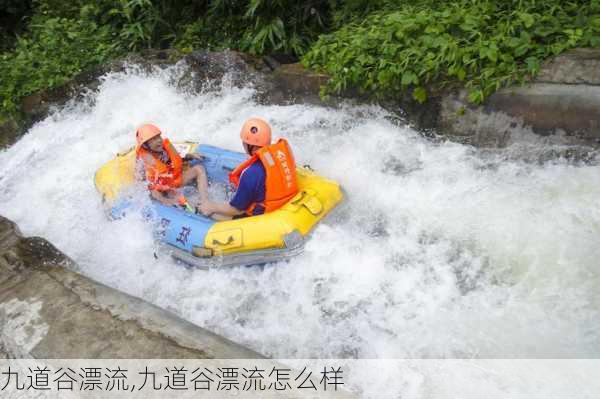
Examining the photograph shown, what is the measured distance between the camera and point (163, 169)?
4617mm

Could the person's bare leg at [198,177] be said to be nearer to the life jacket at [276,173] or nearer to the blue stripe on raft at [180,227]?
the blue stripe on raft at [180,227]

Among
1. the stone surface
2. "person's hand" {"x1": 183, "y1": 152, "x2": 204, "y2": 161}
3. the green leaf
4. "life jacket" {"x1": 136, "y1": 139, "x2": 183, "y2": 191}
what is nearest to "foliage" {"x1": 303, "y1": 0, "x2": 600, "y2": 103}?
the green leaf

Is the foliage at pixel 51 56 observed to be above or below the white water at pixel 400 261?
above

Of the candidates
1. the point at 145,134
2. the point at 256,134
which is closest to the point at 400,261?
the point at 256,134

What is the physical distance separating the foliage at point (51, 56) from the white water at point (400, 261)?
8.82ft

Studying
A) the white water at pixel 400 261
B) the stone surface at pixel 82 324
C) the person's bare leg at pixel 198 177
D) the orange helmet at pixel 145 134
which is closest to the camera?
the stone surface at pixel 82 324

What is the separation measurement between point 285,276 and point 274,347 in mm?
614

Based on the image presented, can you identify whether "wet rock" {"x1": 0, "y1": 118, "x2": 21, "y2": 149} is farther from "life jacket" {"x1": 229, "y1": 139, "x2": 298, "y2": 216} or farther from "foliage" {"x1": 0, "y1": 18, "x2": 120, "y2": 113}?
"life jacket" {"x1": 229, "y1": 139, "x2": 298, "y2": 216}

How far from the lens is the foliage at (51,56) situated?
24.0 ft

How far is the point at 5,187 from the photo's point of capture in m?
6.07

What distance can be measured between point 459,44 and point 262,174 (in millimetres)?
2390

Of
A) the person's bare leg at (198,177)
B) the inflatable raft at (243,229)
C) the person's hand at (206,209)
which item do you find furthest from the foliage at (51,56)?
the person's hand at (206,209)

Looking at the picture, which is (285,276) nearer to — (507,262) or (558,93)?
(507,262)

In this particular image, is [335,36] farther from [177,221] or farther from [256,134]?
[177,221]
